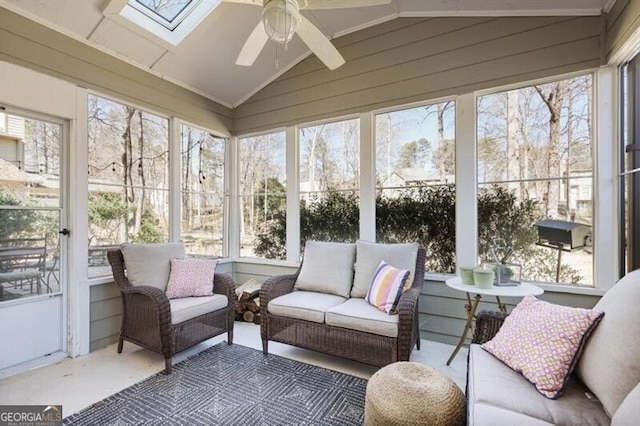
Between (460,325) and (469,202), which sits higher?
(469,202)

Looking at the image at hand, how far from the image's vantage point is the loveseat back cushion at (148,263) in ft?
9.68

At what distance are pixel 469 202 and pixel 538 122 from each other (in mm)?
897

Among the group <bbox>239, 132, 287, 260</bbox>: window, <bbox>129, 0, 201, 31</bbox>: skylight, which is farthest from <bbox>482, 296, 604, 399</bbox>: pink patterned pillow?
<bbox>129, 0, 201, 31</bbox>: skylight

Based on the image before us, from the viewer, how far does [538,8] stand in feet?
8.99

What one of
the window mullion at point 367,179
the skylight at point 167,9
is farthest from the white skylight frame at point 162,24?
the window mullion at point 367,179

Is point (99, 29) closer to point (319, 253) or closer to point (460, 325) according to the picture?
point (319, 253)

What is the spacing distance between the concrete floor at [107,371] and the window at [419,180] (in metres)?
0.94

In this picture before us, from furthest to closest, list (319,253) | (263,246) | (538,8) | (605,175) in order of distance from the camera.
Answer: (263,246)
(319,253)
(538,8)
(605,175)

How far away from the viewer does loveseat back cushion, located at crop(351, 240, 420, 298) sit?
3.00 m

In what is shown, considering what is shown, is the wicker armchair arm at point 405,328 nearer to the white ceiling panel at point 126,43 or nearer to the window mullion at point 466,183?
the window mullion at point 466,183

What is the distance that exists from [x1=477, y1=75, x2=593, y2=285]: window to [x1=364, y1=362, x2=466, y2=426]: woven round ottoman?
5.33 feet

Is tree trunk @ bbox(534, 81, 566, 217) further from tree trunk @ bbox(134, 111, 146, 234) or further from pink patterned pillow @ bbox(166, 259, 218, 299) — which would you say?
tree trunk @ bbox(134, 111, 146, 234)

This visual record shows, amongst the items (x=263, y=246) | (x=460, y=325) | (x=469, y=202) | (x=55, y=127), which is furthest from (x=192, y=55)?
(x=460, y=325)

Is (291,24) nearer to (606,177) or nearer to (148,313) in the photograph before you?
(148,313)
